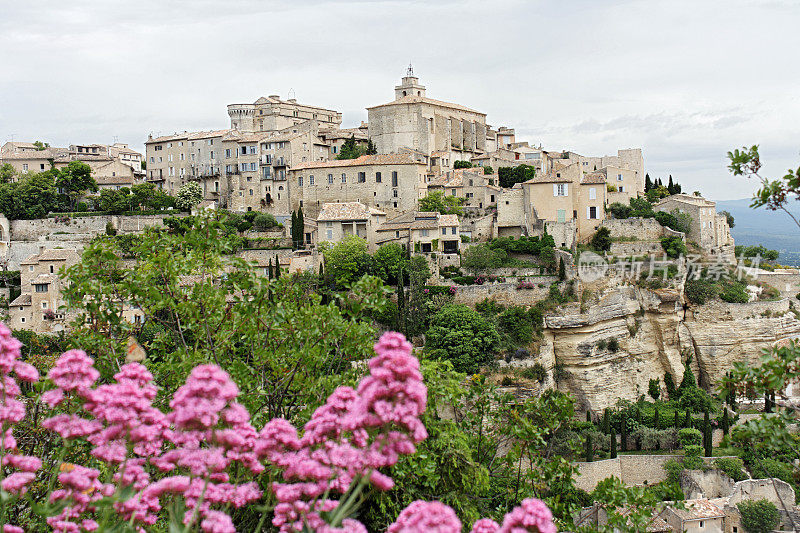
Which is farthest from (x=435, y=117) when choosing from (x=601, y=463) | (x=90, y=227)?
(x=601, y=463)

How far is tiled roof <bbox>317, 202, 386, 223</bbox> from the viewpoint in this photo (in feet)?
147

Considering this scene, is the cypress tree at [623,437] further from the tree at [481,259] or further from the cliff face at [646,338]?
the tree at [481,259]

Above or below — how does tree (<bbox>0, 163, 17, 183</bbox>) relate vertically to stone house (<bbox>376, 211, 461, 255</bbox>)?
above

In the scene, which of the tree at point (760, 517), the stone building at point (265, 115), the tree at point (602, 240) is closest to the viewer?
the tree at point (760, 517)

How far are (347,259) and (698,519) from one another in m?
21.9

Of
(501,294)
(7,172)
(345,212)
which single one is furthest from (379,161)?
(7,172)

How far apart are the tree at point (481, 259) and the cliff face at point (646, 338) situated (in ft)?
15.1

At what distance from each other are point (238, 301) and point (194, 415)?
6.21 m

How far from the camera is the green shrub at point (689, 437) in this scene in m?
33.2

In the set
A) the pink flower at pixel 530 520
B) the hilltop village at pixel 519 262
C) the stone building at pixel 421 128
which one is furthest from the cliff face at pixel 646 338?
→ the pink flower at pixel 530 520

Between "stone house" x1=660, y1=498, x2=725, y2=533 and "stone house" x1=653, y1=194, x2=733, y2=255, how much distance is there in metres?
22.0

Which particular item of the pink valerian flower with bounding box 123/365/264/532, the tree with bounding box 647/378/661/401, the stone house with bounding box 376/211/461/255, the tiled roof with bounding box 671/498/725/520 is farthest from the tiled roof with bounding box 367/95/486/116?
the pink valerian flower with bounding box 123/365/264/532

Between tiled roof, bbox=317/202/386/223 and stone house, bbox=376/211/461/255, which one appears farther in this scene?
tiled roof, bbox=317/202/386/223

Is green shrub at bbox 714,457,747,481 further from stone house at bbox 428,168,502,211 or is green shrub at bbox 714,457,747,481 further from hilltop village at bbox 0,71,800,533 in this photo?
stone house at bbox 428,168,502,211
